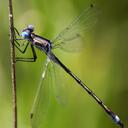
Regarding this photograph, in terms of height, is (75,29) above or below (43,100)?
above

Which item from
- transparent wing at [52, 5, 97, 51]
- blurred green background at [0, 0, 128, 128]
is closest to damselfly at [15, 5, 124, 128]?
transparent wing at [52, 5, 97, 51]

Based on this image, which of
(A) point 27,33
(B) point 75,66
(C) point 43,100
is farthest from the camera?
(B) point 75,66

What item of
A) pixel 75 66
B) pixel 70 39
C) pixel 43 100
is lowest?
pixel 43 100

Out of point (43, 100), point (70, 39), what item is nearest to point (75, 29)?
point (70, 39)

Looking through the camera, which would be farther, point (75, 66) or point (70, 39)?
point (75, 66)

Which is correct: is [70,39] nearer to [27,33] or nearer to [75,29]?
[75,29]

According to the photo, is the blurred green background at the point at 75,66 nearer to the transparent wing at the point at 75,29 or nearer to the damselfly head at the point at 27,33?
the transparent wing at the point at 75,29
